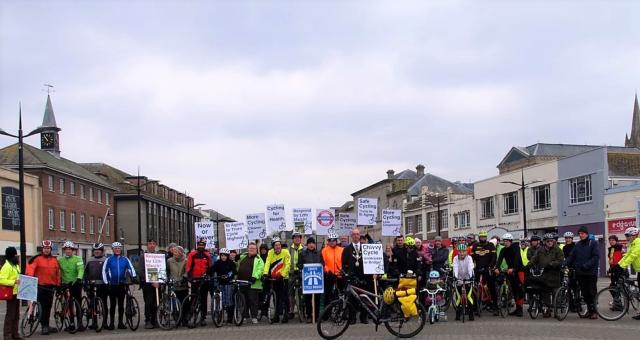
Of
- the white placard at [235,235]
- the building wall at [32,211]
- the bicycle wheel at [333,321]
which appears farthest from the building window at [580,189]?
the bicycle wheel at [333,321]

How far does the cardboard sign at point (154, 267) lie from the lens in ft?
55.8

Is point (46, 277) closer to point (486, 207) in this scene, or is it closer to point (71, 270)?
point (71, 270)

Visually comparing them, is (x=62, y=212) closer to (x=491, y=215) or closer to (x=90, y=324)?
(x=491, y=215)

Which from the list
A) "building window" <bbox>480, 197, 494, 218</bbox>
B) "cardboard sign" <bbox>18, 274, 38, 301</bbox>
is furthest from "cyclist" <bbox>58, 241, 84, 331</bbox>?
"building window" <bbox>480, 197, 494, 218</bbox>

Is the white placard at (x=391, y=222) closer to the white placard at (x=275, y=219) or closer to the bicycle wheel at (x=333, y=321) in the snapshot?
the white placard at (x=275, y=219)

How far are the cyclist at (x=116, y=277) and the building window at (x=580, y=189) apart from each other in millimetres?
41022

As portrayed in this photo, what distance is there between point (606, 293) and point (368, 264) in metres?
5.15

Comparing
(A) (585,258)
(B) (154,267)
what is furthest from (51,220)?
(A) (585,258)

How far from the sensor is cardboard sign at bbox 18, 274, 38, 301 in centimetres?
1483

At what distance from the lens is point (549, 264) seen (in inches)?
669

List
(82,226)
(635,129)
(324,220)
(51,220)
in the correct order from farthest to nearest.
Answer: (635,129) → (82,226) → (51,220) → (324,220)

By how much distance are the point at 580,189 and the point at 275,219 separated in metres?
34.5

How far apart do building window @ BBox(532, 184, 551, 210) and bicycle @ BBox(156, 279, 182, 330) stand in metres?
44.7

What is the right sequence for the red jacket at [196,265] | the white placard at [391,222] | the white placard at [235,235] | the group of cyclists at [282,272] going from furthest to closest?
1. the white placard at [391,222]
2. the white placard at [235,235]
3. the red jacket at [196,265]
4. the group of cyclists at [282,272]
